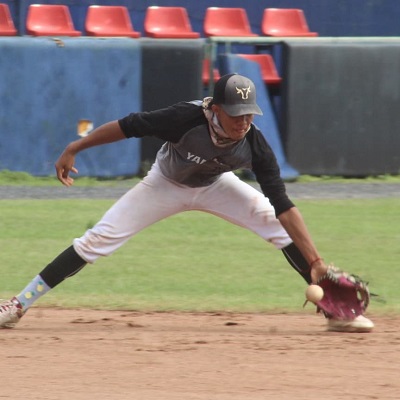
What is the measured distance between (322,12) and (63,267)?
11.8 meters

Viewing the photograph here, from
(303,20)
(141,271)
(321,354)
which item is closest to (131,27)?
(303,20)

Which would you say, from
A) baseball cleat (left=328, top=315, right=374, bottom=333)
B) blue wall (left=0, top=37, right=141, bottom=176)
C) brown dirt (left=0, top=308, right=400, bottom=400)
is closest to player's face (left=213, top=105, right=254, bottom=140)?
brown dirt (left=0, top=308, right=400, bottom=400)

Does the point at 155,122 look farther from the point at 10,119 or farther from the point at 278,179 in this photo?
the point at 10,119

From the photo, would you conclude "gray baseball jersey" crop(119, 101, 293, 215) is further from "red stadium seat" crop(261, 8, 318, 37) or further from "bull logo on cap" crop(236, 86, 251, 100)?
"red stadium seat" crop(261, 8, 318, 37)

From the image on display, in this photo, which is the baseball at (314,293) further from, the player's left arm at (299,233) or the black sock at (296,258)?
the black sock at (296,258)

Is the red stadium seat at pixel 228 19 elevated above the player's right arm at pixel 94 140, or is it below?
below

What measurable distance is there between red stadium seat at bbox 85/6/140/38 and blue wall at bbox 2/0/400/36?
1.06 m

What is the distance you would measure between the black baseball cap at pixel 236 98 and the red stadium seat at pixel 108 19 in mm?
9514

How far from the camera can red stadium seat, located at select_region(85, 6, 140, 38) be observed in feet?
51.0

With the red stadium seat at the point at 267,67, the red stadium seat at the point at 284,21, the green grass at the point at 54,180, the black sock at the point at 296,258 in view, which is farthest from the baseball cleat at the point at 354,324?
the red stadium seat at the point at 284,21

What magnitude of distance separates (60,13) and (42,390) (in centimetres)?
1078

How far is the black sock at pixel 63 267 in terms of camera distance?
21.8ft

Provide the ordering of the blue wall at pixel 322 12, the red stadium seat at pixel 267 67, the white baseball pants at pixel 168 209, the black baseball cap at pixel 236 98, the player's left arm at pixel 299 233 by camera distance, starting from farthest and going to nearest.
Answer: the blue wall at pixel 322 12 < the red stadium seat at pixel 267 67 < the white baseball pants at pixel 168 209 < the player's left arm at pixel 299 233 < the black baseball cap at pixel 236 98

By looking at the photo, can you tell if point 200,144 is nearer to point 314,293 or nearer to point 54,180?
point 314,293
